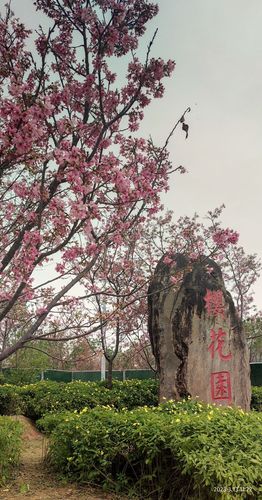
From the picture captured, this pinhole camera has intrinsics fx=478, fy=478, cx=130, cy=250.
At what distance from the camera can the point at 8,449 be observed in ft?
18.1

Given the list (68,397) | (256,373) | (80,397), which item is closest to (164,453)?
(80,397)

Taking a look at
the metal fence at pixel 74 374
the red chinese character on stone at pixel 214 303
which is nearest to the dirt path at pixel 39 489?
the red chinese character on stone at pixel 214 303

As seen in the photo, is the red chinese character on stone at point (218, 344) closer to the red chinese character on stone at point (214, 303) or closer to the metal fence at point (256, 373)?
the red chinese character on stone at point (214, 303)

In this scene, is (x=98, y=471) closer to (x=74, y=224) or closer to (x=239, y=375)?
(x=74, y=224)

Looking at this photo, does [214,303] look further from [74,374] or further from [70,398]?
[74,374]

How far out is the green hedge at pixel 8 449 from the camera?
5.38 meters

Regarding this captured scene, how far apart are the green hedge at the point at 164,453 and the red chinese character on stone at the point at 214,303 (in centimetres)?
269

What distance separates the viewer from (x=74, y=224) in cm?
398

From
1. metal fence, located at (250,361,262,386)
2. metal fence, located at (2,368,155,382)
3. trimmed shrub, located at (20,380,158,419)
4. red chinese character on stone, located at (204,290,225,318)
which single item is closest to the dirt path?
trimmed shrub, located at (20,380,158,419)

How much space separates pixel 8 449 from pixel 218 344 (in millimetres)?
3771

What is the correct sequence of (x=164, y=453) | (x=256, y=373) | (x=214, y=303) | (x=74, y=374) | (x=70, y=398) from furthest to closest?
(x=74, y=374), (x=256, y=373), (x=70, y=398), (x=214, y=303), (x=164, y=453)

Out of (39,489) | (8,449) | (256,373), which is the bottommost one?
(39,489)

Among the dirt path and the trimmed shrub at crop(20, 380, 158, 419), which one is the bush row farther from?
the dirt path

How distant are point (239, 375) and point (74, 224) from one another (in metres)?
5.15
